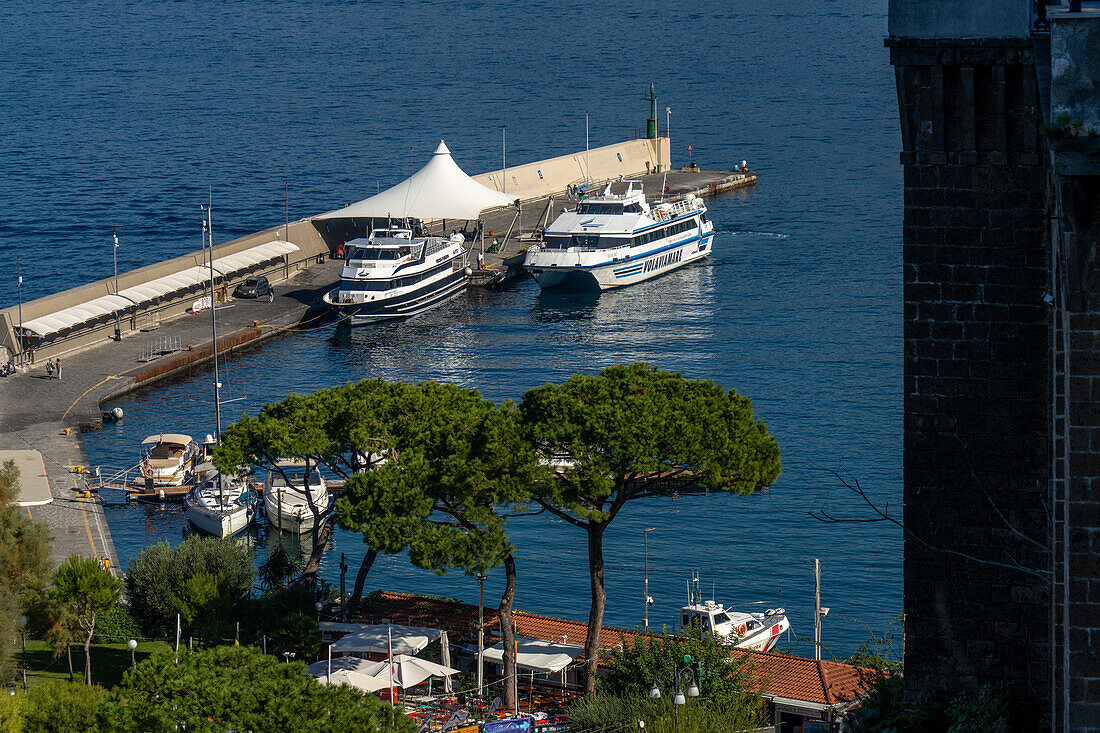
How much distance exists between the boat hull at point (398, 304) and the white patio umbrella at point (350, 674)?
154 ft

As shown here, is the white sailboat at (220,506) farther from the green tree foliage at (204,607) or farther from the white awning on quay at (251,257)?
the white awning on quay at (251,257)

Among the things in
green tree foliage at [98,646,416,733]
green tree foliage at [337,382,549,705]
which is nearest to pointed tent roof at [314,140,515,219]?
green tree foliage at [337,382,549,705]

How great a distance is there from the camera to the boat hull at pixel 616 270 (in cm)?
8781

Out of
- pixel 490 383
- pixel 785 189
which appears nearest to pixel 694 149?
pixel 785 189

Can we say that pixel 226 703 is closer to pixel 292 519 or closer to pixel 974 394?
pixel 974 394

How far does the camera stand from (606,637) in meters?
38.3

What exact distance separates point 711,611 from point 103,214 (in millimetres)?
94068

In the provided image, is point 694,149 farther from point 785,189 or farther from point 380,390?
point 380,390

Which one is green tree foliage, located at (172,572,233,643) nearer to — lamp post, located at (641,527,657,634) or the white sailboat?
lamp post, located at (641,527,657,634)

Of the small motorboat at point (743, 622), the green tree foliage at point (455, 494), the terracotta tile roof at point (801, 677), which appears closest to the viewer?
the terracotta tile roof at point (801, 677)

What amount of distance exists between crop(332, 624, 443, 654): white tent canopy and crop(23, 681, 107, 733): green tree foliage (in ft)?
35.1

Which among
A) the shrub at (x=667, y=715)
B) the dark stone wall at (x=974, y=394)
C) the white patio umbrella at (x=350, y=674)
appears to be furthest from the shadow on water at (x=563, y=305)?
the dark stone wall at (x=974, y=394)

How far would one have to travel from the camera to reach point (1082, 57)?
12.6 m

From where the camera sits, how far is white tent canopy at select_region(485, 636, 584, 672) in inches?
1404
